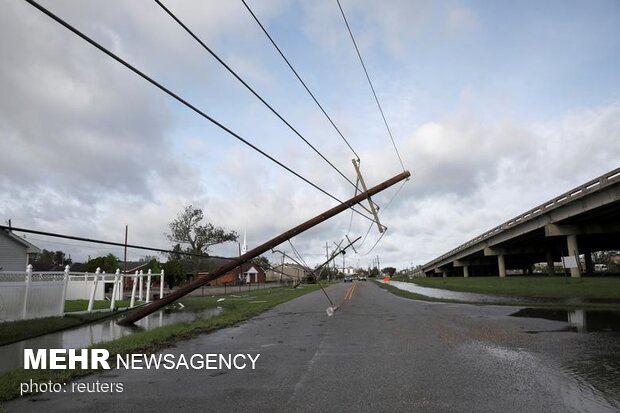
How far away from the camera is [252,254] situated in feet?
57.4

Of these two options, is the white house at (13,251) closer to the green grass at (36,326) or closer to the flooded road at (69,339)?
the green grass at (36,326)

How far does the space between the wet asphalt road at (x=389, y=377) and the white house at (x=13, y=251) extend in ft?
82.3

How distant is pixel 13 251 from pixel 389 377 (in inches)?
1268

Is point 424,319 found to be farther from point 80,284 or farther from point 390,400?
point 80,284

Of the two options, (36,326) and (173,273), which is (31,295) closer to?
(36,326)

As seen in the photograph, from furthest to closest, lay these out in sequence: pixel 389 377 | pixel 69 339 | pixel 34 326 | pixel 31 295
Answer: pixel 31 295
pixel 34 326
pixel 69 339
pixel 389 377

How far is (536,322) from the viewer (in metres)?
14.0

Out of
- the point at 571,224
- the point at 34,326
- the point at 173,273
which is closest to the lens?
the point at 34,326

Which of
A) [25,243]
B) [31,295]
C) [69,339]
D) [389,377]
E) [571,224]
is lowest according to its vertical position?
[389,377]

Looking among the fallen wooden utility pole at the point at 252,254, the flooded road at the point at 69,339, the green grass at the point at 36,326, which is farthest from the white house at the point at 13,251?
the flooded road at the point at 69,339

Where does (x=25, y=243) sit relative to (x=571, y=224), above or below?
below

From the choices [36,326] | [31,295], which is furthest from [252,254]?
[31,295]

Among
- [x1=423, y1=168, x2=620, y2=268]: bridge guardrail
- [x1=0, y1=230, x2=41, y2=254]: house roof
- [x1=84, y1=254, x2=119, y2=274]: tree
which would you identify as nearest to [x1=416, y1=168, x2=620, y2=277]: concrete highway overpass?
[x1=423, y1=168, x2=620, y2=268]: bridge guardrail

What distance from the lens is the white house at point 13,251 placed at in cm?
3039
